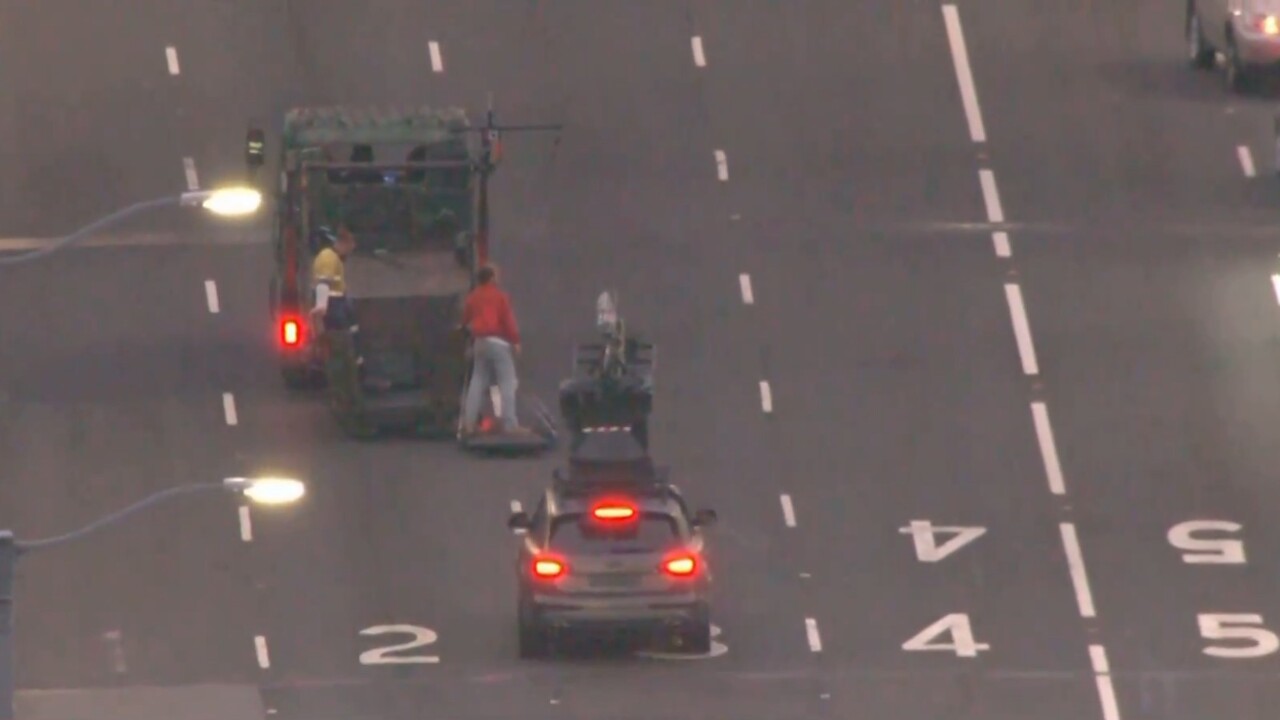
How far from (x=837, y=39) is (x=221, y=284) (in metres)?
11.5

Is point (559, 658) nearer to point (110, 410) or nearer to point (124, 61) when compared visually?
point (110, 410)

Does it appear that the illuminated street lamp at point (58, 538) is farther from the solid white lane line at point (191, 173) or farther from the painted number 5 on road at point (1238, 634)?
the solid white lane line at point (191, 173)

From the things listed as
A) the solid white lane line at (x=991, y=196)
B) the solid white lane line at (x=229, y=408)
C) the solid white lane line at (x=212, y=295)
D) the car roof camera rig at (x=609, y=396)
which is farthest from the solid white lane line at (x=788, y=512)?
the solid white lane line at (x=991, y=196)

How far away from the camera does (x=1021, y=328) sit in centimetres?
3650

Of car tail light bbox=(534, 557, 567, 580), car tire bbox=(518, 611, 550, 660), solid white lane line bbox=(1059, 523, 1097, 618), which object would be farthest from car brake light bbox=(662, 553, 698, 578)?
solid white lane line bbox=(1059, 523, 1097, 618)

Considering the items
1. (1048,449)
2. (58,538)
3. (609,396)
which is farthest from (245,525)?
(58,538)

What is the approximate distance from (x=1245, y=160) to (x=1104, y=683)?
15897mm

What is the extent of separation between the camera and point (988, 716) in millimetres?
26188

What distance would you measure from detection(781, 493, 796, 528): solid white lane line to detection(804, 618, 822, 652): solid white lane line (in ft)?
8.40

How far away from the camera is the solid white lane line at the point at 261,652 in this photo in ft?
91.2

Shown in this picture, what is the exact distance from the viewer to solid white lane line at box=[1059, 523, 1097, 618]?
2927cm

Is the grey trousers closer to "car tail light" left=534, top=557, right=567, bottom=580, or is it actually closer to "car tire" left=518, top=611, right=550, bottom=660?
"car tire" left=518, top=611, right=550, bottom=660

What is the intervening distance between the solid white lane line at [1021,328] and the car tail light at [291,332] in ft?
24.0

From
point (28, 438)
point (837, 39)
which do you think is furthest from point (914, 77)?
point (28, 438)
